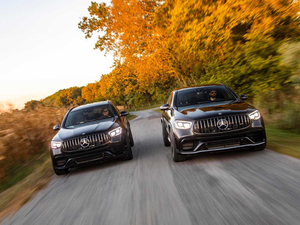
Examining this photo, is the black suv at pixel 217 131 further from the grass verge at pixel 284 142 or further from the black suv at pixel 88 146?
the black suv at pixel 88 146

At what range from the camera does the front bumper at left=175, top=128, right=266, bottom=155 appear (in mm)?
5805

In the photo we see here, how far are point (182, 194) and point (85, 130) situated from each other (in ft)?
11.8

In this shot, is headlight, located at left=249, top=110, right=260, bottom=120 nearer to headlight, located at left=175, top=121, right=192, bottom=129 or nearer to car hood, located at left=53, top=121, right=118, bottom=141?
headlight, located at left=175, top=121, right=192, bottom=129

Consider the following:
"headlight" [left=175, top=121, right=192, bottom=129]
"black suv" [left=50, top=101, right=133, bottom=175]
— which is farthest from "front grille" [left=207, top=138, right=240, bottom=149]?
"black suv" [left=50, top=101, right=133, bottom=175]

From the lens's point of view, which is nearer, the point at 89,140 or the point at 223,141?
the point at 223,141

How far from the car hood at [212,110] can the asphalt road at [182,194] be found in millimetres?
949

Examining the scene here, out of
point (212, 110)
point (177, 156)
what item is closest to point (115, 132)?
point (177, 156)

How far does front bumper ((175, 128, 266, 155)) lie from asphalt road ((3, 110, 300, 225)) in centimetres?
27

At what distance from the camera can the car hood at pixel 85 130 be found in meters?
6.92

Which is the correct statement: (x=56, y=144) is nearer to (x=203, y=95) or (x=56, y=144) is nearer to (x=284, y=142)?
(x=203, y=95)

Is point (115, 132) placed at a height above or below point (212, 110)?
below

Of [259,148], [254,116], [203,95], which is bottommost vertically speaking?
[259,148]

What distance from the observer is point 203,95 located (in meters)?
7.51

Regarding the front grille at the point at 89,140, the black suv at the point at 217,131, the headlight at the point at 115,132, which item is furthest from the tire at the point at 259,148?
the front grille at the point at 89,140
